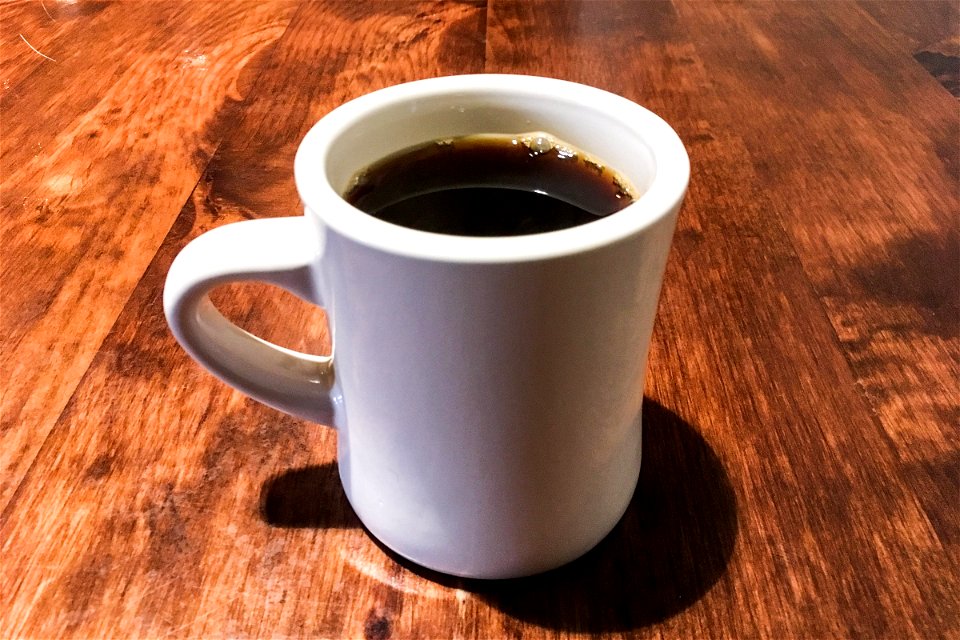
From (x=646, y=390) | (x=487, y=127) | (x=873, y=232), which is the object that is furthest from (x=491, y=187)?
(x=873, y=232)

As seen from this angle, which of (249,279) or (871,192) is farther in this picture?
(871,192)

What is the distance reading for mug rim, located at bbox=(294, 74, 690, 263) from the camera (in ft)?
0.91

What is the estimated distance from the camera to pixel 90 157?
697mm

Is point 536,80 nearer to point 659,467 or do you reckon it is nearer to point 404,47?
point 659,467

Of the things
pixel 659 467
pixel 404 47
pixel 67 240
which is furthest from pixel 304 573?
pixel 404 47

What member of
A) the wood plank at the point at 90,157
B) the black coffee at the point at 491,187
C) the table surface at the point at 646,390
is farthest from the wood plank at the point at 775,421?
the wood plank at the point at 90,157

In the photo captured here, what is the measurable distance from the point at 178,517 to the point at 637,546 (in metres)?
0.24

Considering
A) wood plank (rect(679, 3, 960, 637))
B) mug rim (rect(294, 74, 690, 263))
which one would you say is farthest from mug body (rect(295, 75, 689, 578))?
wood plank (rect(679, 3, 960, 637))

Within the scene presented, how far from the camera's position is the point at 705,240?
607 mm

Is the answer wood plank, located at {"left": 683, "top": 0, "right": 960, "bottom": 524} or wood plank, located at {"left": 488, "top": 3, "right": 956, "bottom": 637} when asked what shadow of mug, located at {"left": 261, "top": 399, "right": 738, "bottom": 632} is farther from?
wood plank, located at {"left": 683, "top": 0, "right": 960, "bottom": 524}

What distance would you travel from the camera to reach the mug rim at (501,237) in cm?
28

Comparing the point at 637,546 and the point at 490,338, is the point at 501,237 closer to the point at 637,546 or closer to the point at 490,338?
the point at 490,338

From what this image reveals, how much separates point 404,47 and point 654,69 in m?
0.29

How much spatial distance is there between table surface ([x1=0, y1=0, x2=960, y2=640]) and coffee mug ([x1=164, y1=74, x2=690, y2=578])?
0.14 feet
